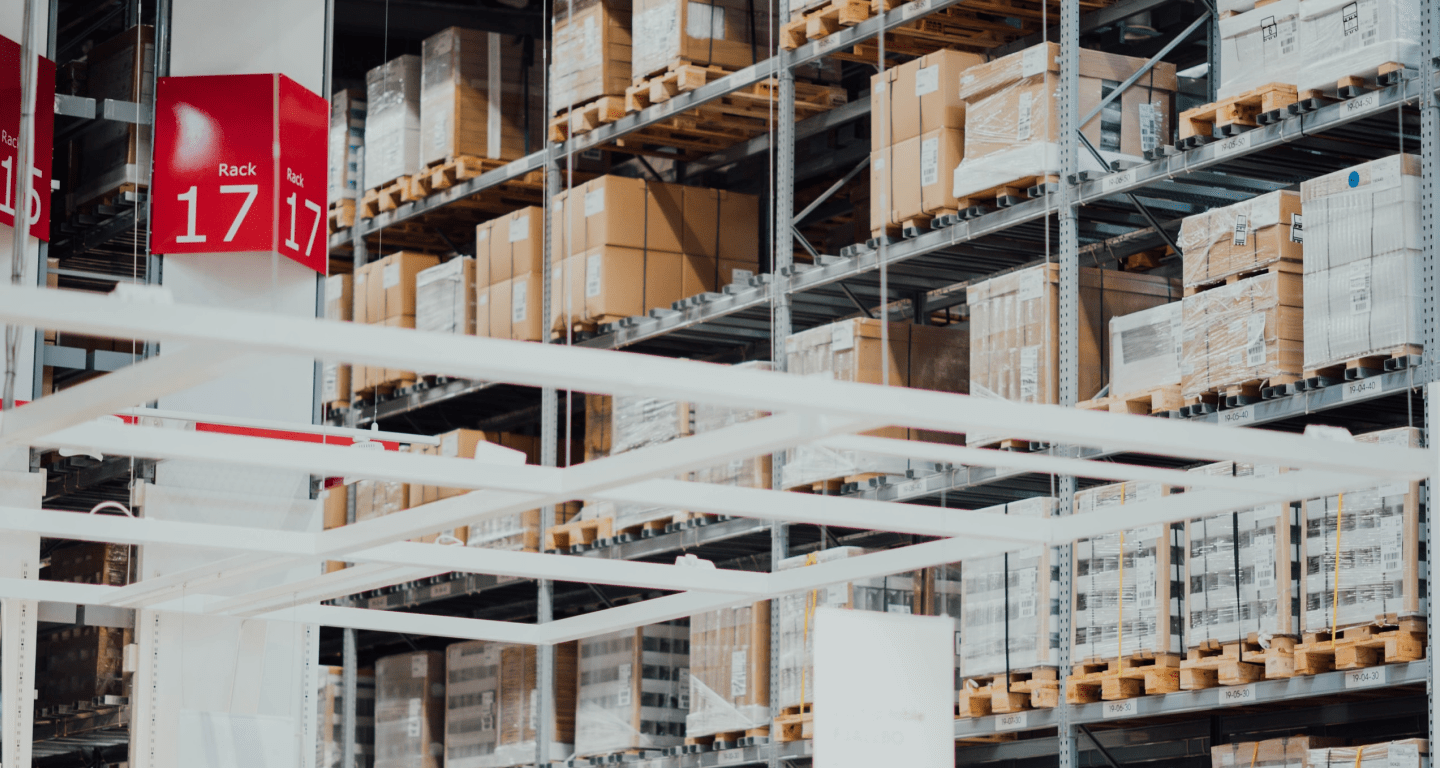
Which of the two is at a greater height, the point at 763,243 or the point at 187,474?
the point at 763,243

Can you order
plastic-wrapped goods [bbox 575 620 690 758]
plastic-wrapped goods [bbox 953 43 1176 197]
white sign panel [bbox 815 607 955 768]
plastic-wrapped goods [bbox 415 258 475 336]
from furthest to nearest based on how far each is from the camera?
plastic-wrapped goods [bbox 415 258 475 336] → plastic-wrapped goods [bbox 575 620 690 758] → plastic-wrapped goods [bbox 953 43 1176 197] → white sign panel [bbox 815 607 955 768]

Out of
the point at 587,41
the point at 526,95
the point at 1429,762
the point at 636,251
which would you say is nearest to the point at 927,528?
the point at 1429,762

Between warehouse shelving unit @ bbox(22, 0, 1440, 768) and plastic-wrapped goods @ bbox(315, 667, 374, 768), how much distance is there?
56 cm

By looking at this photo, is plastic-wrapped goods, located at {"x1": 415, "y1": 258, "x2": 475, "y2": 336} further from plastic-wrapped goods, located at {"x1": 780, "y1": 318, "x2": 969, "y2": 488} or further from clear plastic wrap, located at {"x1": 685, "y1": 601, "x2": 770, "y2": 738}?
plastic-wrapped goods, located at {"x1": 780, "y1": 318, "x2": 969, "y2": 488}

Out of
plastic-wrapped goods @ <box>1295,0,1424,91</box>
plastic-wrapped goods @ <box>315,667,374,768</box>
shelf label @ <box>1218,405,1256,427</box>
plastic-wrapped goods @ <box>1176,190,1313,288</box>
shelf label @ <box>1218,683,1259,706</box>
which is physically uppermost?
plastic-wrapped goods @ <box>1295,0,1424,91</box>

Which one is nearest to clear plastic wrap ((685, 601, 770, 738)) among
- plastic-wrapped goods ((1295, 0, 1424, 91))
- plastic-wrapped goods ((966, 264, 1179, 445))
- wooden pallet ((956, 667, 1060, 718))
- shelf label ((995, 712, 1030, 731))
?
wooden pallet ((956, 667, 1060, 718))

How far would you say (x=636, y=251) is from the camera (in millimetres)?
11055

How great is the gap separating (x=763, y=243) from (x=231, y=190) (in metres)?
4.18

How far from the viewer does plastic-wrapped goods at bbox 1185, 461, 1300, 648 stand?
24.3ft

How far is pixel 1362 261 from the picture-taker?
7242 mm

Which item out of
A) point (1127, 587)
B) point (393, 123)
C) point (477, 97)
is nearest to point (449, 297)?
point (477, 97)

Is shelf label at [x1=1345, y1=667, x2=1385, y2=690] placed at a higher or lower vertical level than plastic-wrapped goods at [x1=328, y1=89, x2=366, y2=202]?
lower

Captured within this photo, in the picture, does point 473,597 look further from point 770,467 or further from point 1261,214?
point 1261,214

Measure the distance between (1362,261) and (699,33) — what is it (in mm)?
4488
